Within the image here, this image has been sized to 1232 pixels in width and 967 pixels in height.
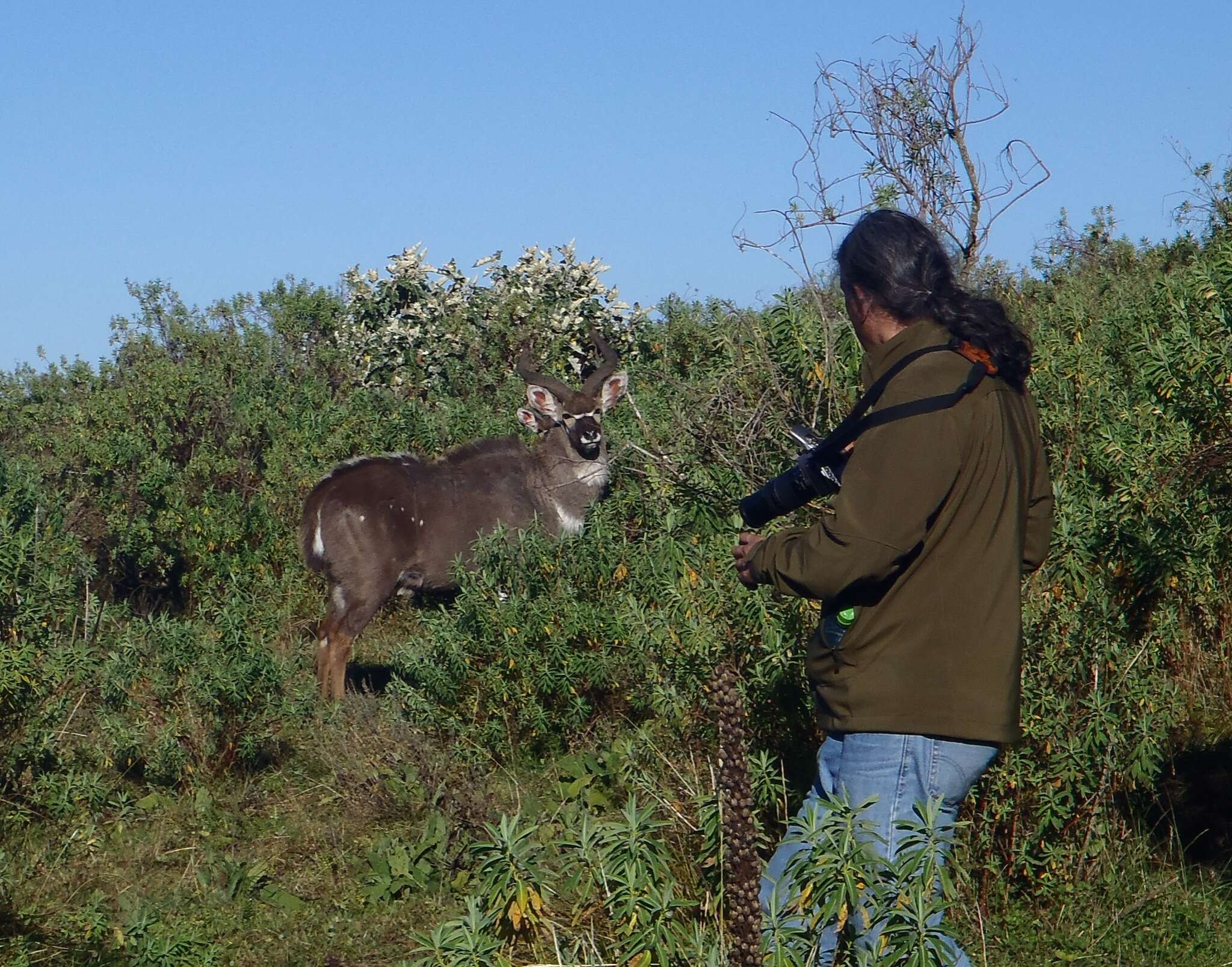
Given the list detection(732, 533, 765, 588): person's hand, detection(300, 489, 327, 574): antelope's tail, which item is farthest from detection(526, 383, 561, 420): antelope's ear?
detection(732, 533, 765, 588): person's hand

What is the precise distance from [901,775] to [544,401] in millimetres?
9256

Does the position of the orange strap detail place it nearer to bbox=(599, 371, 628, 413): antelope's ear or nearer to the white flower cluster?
bbox=(599, 371, 628, 413): antelope's ear

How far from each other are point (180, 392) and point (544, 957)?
408 inches

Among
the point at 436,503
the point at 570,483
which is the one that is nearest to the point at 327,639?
the point at 436,503

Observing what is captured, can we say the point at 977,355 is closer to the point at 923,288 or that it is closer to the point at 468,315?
the point at 923,288

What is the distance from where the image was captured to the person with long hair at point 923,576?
3.58m

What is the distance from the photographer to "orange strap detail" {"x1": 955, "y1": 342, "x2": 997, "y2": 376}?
3.76 meters

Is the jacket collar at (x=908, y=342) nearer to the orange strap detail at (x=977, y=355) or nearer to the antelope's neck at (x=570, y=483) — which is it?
the orange strap detail at (x=977, y=355)

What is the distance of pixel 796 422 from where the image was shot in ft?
21.9

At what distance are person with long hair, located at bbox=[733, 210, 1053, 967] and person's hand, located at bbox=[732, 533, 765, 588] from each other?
137 mm

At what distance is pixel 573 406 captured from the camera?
12.6m

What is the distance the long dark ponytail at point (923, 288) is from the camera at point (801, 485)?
438mm

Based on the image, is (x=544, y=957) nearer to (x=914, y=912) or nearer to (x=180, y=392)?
(x=914, y=912)

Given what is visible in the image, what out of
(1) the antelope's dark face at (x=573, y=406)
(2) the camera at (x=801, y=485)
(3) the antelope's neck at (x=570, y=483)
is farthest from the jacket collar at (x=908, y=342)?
(1) the antelope's dark face at (x=573, y=406)
